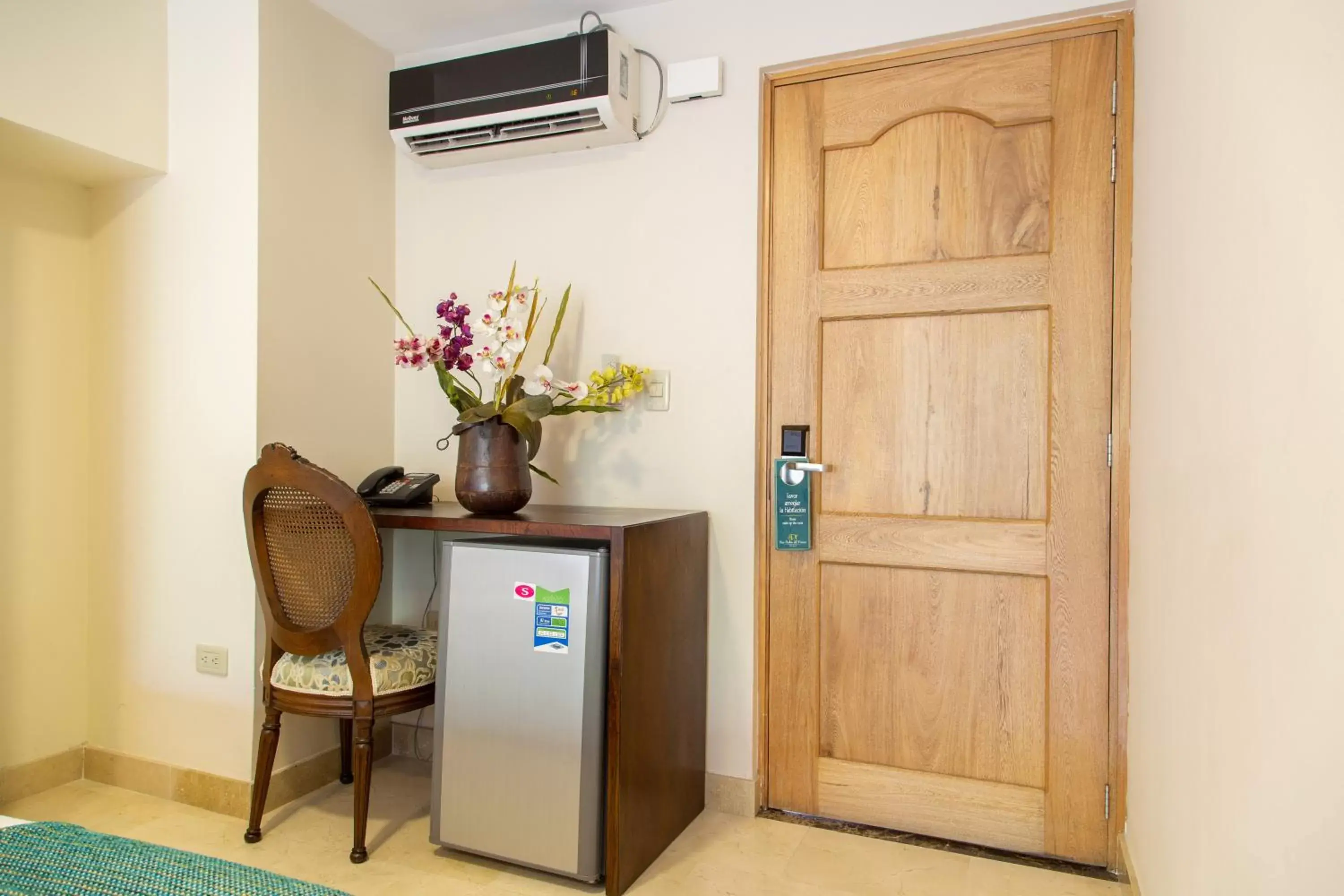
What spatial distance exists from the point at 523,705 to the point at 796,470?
96 cm

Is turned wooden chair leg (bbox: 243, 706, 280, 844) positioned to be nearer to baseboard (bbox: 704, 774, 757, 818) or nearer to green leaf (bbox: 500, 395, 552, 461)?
green leaf (bbox: 500, 395, 552, 461)

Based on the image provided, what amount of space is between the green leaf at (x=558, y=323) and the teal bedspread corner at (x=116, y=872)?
1691mm

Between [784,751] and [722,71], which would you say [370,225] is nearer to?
[722,71]

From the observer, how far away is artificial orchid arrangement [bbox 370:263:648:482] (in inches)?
90.4

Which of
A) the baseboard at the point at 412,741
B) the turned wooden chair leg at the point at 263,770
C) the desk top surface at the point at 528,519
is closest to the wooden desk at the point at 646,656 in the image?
the desk top surface at the point at 528,519

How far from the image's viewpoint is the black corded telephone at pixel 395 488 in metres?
2.42

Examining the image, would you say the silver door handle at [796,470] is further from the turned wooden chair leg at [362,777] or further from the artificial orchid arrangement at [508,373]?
the turned wooden chair leg at [362,777]

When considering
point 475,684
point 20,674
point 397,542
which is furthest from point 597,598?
point 20,674

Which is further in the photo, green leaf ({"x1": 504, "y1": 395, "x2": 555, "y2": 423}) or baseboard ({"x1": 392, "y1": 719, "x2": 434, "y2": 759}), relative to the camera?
→ baseboard ({"x1": 392, "y1": 719, "x2": 434, "y2": 759})

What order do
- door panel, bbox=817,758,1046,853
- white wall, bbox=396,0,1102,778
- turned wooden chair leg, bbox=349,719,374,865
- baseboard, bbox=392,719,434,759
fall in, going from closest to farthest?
turned wooden chair leg, bbox=349,719,374,865
door panel, bbox=817,758,1046,853
white wall, bbox=396,0,1102,778
baseboard, bbox=392,719,434,759

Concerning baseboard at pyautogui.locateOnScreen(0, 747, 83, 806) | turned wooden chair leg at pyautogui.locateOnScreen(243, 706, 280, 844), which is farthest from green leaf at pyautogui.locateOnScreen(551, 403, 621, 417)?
baseboard at pyautogui.locateOnScreen(0, 747, 83, 806)

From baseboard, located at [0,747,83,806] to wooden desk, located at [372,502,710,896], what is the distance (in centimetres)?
127

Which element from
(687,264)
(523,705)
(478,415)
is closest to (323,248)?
(478,415)

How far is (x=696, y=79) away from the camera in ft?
8.13
